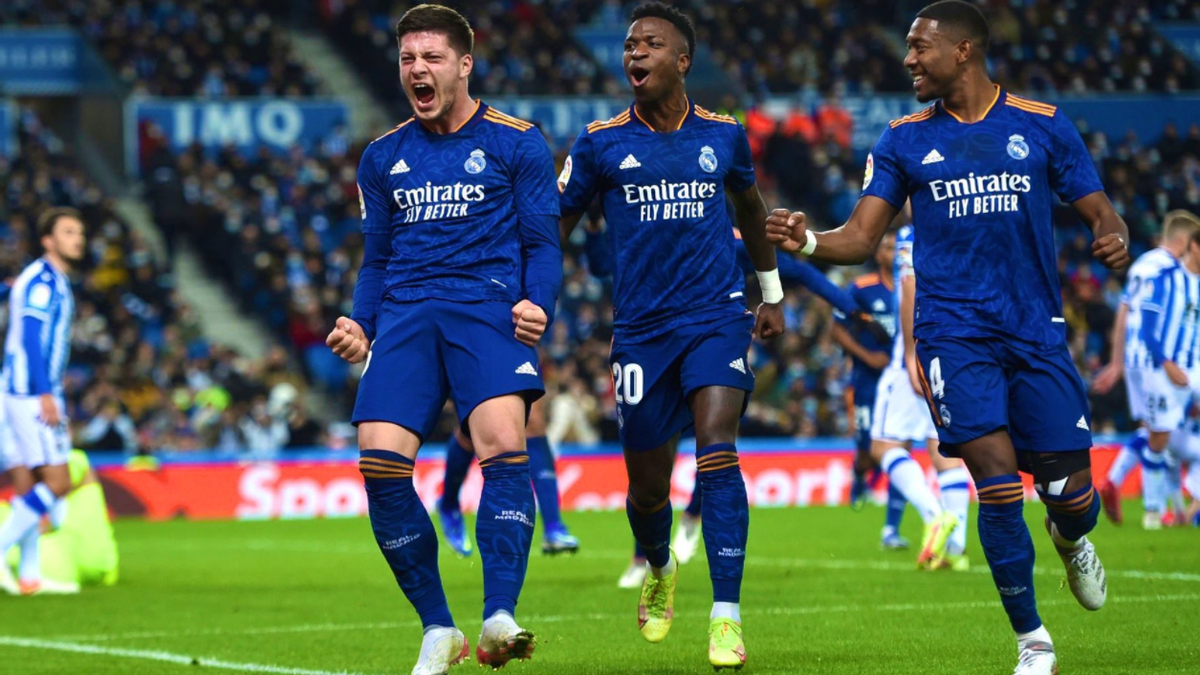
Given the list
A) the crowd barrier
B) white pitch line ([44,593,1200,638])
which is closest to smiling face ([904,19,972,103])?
white pitch line ([44,593,1200,638])

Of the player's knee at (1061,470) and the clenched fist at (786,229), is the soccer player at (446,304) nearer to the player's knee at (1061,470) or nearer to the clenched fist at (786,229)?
the clenched fist at (786,229)

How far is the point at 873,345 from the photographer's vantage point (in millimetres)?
13305

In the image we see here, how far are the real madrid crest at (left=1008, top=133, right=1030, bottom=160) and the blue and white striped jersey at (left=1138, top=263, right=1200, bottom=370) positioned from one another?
8.38 m

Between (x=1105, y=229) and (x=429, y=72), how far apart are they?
101 inches

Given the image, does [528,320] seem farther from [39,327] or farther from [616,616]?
[39,327]

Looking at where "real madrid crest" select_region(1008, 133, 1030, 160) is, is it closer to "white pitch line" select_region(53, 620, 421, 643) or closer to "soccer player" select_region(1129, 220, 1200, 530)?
"white pitch line" select_region(53, 620, 421, 643)

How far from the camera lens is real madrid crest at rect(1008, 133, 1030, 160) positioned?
637 cm

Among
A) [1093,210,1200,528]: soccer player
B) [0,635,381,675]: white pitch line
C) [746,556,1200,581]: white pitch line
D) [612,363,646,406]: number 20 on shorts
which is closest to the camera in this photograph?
[0,635,381,675]: white pitch line

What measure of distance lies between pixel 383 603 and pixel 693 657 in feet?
11.4

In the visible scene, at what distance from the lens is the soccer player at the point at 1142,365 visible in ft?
47.1

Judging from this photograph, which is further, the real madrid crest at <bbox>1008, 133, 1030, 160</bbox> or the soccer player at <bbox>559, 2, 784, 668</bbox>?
the soccer player at <bbox>559, 2, 784, 668</bbox>

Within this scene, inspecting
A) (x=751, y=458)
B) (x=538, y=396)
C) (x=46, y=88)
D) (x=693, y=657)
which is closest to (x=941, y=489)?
(x=693, y=657)

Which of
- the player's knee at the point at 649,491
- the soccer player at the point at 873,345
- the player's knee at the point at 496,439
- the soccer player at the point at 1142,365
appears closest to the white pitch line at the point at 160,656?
the player's knee at the point at 496,439

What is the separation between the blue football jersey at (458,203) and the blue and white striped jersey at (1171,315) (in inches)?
357
